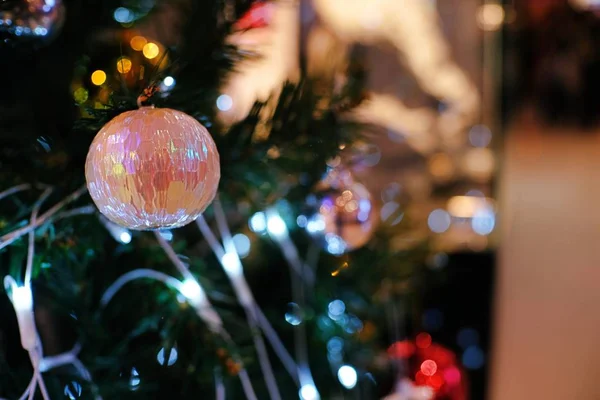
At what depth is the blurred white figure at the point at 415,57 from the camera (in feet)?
3.69

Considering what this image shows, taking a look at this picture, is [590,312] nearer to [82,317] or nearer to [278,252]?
[278,252]

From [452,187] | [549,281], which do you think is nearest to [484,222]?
[452,187]

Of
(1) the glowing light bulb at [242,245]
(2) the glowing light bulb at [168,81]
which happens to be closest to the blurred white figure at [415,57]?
(1) the glowing light bulb at [242,245]

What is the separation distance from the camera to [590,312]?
1.43 meters

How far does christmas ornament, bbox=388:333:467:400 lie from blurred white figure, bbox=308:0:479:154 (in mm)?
505

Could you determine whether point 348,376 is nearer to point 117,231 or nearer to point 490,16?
point 117,231

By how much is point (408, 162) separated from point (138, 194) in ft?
3.08

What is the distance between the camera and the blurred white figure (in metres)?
1.13

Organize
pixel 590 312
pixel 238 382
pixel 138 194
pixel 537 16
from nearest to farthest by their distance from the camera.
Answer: pixel 138 194, pixel 238 382, pixel 590 312, pixel 537 16

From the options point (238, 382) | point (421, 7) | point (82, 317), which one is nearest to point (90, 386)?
point (82, 317)

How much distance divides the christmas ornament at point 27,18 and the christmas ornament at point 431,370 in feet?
1.57

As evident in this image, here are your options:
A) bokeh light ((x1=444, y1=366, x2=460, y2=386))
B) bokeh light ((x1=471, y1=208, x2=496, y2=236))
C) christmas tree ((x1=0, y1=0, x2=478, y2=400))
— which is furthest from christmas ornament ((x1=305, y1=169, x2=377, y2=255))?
bokeh light ((x1=471, y1=208, x2=496, y2=236))

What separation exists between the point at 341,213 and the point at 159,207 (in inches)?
9.3

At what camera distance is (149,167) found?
33cm
